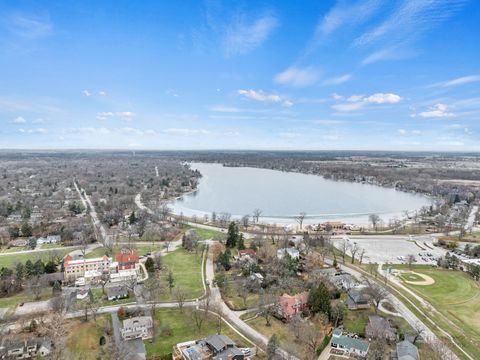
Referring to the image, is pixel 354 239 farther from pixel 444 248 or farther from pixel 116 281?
pixel 116 281

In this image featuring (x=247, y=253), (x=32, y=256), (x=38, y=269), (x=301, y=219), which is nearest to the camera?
(x=38, y=269)

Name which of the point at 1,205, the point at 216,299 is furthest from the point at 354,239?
the point at 1,205

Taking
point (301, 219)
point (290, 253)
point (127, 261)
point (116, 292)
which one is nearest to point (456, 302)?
point (290, 253)

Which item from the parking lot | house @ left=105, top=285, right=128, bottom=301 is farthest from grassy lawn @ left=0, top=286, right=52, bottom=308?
the parking lot

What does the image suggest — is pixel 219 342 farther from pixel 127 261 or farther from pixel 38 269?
pixel 38 269

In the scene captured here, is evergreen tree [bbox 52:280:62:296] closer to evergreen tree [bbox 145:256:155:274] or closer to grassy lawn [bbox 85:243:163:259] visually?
evergreen tree [bbox 145:256:155:274]

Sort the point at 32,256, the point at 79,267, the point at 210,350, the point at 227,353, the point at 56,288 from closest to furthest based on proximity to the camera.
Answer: the point at 227,353, the point at 210,350, the point at 56,288, the point at 79,267, the point at 32,256
